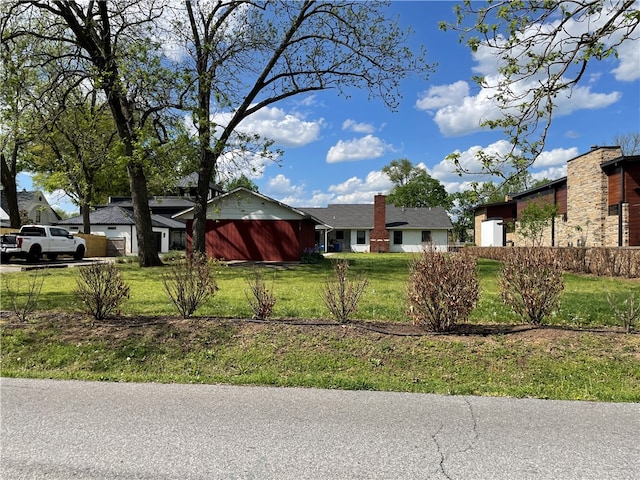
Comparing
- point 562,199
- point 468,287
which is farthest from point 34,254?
point 562,199

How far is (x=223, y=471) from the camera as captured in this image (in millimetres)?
3193

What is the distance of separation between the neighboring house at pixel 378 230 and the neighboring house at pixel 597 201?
45.3ft

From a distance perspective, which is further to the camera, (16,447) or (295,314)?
(295,314)

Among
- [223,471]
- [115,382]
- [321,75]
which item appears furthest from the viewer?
[321,75]

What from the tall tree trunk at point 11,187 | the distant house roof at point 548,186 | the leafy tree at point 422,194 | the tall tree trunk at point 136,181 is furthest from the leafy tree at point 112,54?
the leafy tree at point 422,194

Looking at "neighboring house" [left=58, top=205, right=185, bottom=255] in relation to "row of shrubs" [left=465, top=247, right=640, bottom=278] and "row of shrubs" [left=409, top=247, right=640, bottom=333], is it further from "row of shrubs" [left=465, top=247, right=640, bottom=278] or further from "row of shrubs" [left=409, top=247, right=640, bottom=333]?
"row of shrubs" [left=409, top=247, right=640, bottom=333]

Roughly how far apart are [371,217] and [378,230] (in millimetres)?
2082

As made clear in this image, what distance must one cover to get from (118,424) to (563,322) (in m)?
7.13

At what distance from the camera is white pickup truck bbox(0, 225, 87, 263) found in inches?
938

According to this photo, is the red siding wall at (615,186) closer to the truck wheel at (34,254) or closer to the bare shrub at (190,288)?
the bare shrub at (190,288)

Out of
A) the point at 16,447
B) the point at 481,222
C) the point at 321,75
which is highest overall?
the point at 321,75

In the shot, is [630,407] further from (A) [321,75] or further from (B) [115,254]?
(B) [115,254]

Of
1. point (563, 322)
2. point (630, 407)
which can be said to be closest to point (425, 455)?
point (630, 407)

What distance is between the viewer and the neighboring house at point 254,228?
90.1 feet
